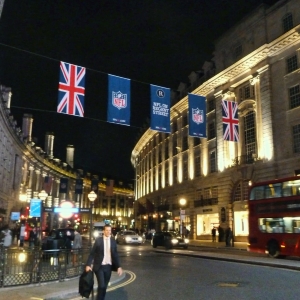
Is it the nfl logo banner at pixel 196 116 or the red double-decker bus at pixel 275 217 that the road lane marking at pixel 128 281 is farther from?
the nfl logo banner at pixel 196 116

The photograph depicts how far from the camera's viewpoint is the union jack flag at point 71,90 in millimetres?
19828

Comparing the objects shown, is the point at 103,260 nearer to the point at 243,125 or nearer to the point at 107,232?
the point at 107,232

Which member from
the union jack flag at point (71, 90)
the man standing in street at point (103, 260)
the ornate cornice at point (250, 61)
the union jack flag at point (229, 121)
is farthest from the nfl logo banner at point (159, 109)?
the ornate cornice at point (250, 61)

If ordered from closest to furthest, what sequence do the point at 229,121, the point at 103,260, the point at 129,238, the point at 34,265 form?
the point at 103,260
the point at 34,265
the point at 229,121
the point at 129,238

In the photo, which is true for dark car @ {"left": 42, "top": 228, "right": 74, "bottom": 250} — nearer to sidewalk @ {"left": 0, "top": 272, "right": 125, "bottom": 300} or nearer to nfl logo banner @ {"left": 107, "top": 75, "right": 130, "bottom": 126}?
nfl logo banner @ {"left": 107, "top": 75, "right": 130, "bottom": 126}

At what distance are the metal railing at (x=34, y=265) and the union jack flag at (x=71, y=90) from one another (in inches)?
322

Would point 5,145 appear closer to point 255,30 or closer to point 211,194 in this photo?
point 211,194

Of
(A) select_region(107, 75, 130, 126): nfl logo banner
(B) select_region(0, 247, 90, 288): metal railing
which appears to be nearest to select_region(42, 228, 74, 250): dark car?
(A) select_region(107, 75, 130, 126): nfl logo banner

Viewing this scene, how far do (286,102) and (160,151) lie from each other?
3015 centimetres

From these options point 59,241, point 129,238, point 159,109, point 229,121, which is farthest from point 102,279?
point 129,238

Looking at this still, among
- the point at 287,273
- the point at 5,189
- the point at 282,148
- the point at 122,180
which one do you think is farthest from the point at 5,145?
the point at 122,180

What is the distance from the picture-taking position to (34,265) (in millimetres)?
12211

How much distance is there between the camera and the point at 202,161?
49656 mm

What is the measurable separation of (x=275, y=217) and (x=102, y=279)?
1706 centimetres
